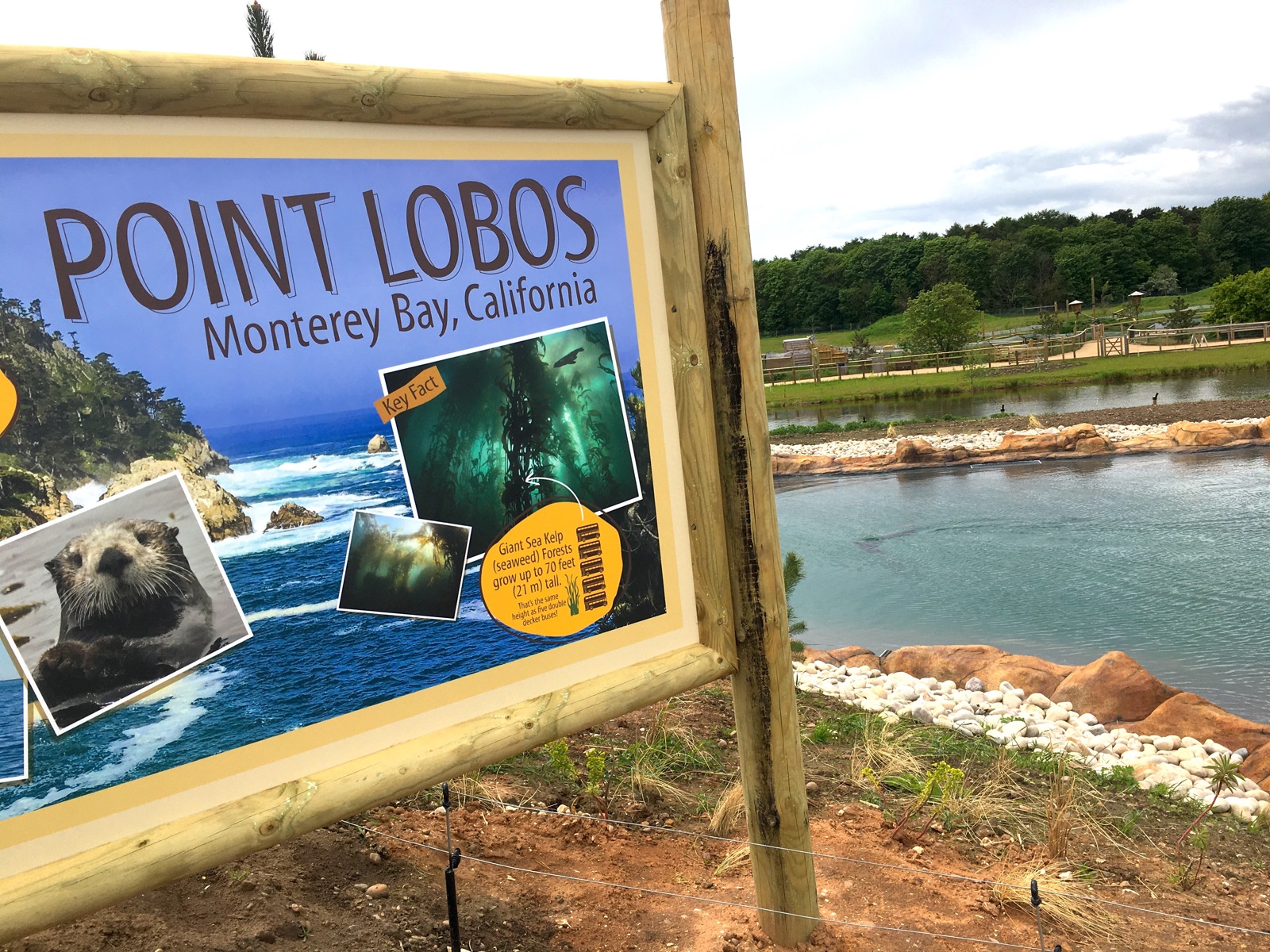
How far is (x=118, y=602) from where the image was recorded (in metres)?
1.69

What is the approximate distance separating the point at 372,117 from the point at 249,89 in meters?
0.25

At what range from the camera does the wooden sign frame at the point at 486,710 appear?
1626mm

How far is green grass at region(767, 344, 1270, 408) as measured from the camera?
68.9ft

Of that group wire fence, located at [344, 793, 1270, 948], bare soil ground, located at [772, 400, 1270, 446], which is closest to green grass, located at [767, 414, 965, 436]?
bare soil ground, located at [772, 400, 1270, 446]

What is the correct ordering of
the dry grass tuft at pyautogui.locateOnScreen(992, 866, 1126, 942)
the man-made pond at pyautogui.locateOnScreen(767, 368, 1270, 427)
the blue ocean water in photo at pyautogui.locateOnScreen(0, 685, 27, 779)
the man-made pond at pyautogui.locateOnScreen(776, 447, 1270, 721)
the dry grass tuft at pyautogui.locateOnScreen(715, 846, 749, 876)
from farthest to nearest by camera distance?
the man-made pond at pyautogui.locateOnScreen(767, 368, 1270, 427) < the man-made pond at pyautogui.locateOnScreen(776, 447, 1270, 721) < the dry grass tuft at pyautogui.locateOnScreen(715, 846, 749, 876) < the dry grass tuft at pyautogui.locateOnScreen(992, 866, 1126, 942) < the blue ocean water in photo at pyautogui.locateOnScreen(0, 685, 27, 779)

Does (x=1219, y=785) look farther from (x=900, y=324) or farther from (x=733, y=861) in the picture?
(x=900, y=324)

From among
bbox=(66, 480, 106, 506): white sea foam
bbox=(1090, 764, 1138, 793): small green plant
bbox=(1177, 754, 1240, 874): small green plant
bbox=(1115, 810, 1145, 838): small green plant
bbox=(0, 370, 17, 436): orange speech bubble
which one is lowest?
bbox=(1090, 764, 1138, 793): small green plant

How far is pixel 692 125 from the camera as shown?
2.52m

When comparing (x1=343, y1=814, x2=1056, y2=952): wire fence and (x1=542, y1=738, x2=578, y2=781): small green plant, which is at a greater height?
(x1=542, y1=738, x2=578, y2=781): small green plant

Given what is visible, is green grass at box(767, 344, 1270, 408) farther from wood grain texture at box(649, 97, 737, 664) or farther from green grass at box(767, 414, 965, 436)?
wood grain texture at box(649, 97, 737, 664)

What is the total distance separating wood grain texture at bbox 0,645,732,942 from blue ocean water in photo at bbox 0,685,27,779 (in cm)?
19

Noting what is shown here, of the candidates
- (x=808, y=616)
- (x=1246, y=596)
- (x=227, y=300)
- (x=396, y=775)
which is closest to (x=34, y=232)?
(x=227, y=300)

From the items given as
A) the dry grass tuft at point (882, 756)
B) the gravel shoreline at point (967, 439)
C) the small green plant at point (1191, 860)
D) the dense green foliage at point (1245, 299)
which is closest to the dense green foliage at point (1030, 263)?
the dense green foliage at point (1245, 299)

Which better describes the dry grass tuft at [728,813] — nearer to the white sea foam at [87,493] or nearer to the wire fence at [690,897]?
the wire fence at [690,897]
